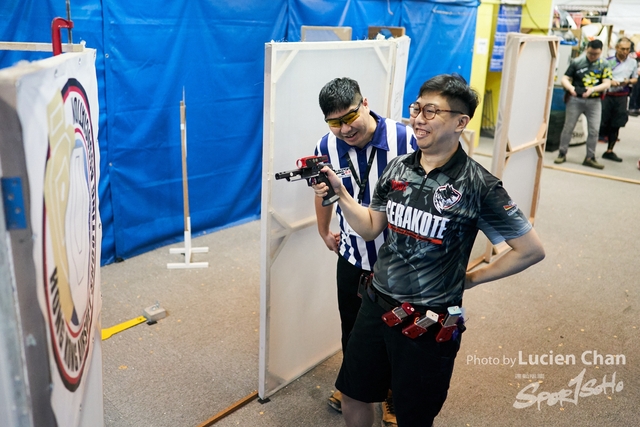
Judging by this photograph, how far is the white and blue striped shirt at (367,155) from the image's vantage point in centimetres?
244

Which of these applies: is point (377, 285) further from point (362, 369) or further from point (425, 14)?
point (425, 14)

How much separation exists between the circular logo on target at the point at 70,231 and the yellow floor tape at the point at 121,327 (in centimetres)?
201

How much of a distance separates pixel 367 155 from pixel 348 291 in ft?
2.13

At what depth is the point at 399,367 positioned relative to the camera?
200 cm

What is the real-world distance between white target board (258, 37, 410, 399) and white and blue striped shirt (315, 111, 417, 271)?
0.82 feet

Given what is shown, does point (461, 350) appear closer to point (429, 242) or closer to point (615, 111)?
point (429, 242)

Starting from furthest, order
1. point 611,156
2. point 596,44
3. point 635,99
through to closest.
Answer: point 635,99 → point 611,156 → point 596,44

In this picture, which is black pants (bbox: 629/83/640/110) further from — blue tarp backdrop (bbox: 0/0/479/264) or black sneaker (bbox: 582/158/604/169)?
blue tarp backdrop (bbox: 0/0/479/264)

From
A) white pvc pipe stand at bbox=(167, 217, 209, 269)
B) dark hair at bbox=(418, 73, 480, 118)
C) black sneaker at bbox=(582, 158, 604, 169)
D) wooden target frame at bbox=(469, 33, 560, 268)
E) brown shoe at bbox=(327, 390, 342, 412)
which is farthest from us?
black sneaker at bbox=(582, 158, 604, 169)

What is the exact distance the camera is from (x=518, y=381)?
320cm

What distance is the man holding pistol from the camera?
185 centimetres

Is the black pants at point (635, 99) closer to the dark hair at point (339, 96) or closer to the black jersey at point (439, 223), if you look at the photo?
the dark hair at point (339, 96)

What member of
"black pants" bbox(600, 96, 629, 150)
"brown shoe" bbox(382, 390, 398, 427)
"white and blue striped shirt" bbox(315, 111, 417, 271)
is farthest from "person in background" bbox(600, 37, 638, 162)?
"brown shoe" bbox(382, 390, 398, 427)

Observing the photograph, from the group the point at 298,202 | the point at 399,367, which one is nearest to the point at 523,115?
the point at 298,202
